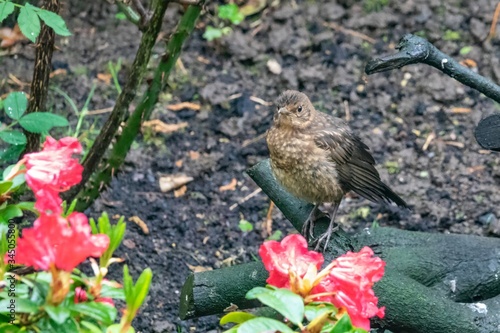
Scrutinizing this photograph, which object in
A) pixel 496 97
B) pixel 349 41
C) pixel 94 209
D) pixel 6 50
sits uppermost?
pixel 496 97

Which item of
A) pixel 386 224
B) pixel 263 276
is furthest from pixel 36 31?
pixel 386 224

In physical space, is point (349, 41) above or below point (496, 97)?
below

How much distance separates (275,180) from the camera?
3869 mm

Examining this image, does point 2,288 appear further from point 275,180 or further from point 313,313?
point 275,180

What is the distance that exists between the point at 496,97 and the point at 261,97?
7.89 feet

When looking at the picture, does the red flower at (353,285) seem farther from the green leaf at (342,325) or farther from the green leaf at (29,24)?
the green leaf at (29,24)

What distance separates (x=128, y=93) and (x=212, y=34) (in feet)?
7.26

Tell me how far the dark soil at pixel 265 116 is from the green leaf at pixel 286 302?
88.0 inches

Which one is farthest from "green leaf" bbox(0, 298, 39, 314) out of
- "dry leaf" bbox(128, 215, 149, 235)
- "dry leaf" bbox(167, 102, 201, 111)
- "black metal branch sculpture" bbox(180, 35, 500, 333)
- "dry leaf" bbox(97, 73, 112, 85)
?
"dry leaf" bbox(97, 73, 112, 85)

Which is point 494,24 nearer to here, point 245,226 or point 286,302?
point 245,226

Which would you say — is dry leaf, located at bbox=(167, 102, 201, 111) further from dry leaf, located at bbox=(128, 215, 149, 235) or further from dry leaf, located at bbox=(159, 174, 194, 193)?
dry leaf, located at bbox=(128, 215, 149, 235)

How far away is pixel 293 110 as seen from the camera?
12.6 ft

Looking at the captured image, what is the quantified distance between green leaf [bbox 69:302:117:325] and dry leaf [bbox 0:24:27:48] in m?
4.29

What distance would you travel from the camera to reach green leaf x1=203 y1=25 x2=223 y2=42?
5.93 m
